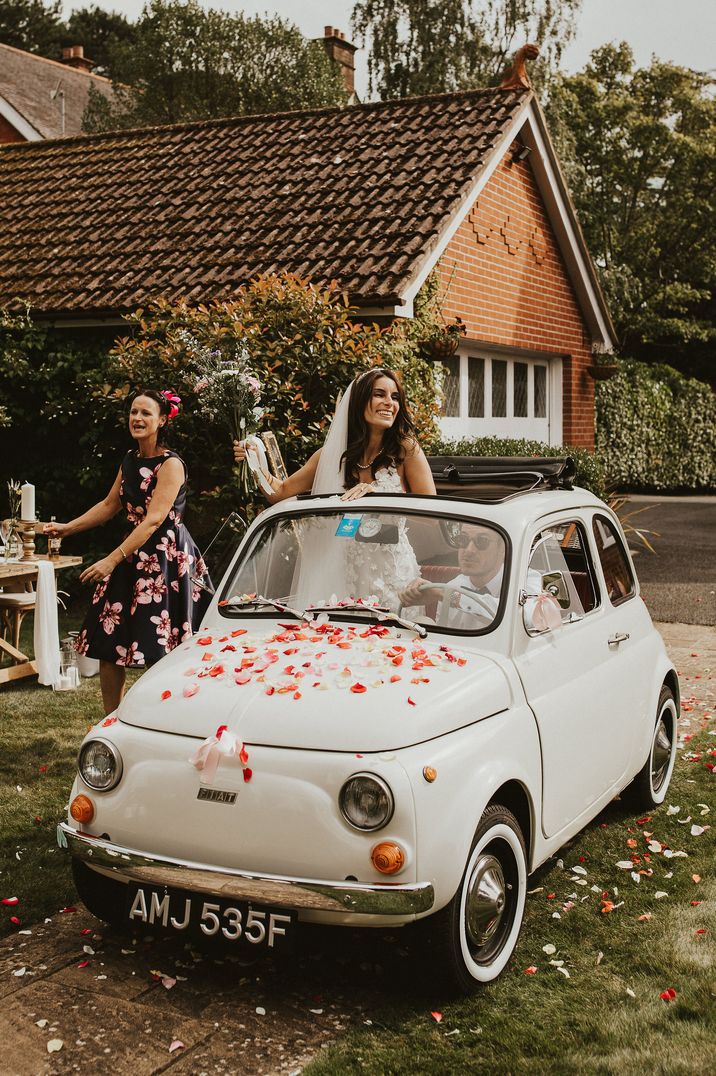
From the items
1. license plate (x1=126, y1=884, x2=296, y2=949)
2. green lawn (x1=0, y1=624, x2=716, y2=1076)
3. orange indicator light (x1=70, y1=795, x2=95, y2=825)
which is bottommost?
green lawn (x1=0, y1=624, x2=716, y2=1076)

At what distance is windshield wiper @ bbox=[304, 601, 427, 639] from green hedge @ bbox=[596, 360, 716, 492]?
20705 millimetres

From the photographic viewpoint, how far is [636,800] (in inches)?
217

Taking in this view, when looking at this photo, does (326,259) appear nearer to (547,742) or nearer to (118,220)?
(118,220)

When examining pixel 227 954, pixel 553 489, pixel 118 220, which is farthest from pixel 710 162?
pixel 227 954

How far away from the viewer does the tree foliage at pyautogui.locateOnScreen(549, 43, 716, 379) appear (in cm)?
2891

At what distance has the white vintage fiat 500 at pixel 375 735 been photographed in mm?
3391

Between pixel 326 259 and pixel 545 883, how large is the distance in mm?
8445

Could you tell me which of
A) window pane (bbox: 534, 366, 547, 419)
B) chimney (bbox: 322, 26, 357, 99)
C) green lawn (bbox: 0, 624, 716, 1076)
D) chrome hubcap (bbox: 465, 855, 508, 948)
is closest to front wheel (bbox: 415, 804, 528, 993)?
Answer: chrome hubcap (bbox: 465, 855, 508, 948)

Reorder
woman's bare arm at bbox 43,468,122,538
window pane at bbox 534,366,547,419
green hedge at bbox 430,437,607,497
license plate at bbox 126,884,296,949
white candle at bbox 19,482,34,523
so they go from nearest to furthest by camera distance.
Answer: license plate at bbox 126,884,296,949 → woman's bare arm at bbox 43,468,122,538 → white candle at bbox 19,482,34,523 → green hedge at bbox 430,437,607,497 → window pane at bbox 534,366,547,419

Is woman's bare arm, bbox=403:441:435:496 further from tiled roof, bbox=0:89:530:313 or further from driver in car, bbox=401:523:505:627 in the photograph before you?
tiled roof, bbox=0:89:530:313

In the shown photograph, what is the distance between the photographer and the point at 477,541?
14.6 ft

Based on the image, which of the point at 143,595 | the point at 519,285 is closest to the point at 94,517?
the point at 143,595

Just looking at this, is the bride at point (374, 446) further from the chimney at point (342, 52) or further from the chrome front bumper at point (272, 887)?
the chimney at point (342, 52)

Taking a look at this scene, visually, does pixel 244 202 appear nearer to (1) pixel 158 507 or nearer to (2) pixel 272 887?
(1) pixel 158 507
